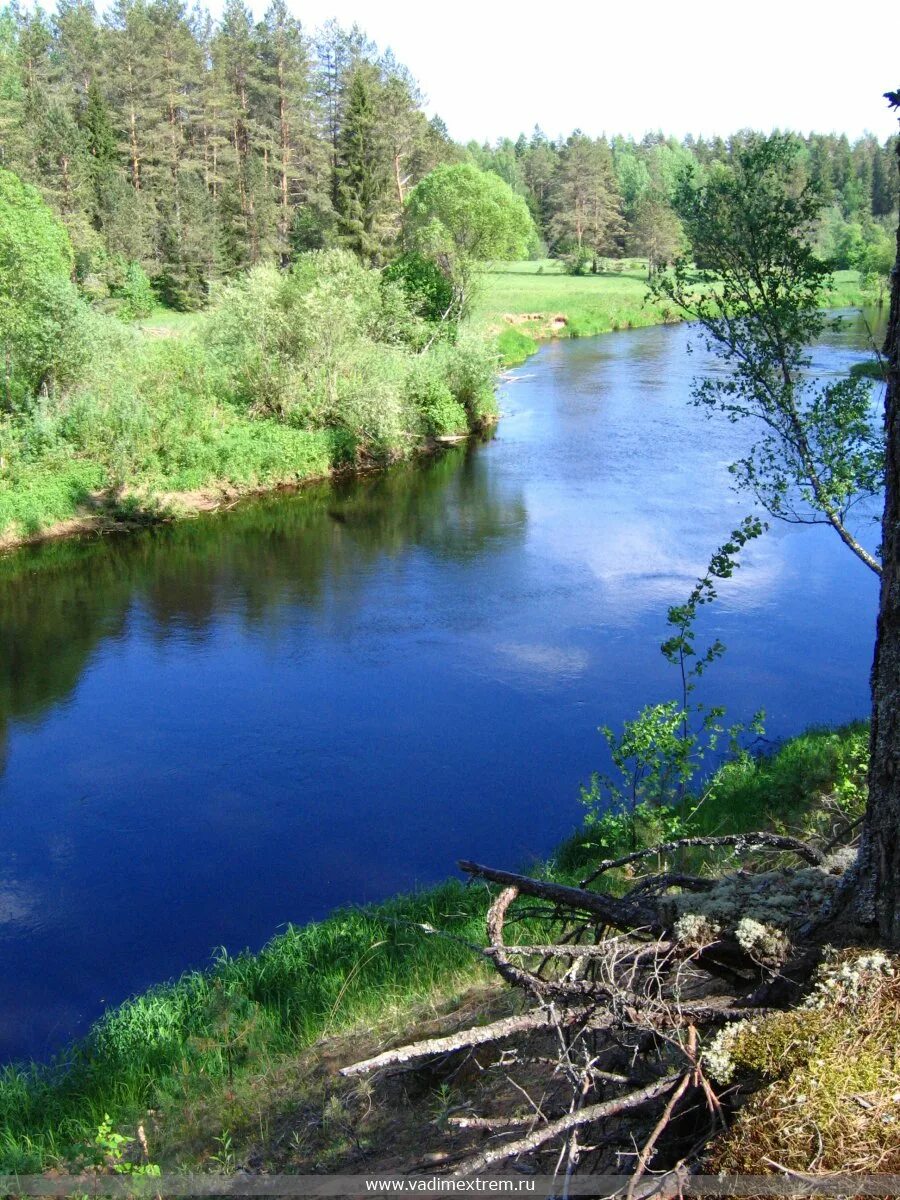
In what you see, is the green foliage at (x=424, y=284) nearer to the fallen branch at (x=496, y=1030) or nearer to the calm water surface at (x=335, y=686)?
the calm water surface at (x=335, y=686)

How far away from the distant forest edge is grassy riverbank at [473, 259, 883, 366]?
18.0 ft

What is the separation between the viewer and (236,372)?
29906mm

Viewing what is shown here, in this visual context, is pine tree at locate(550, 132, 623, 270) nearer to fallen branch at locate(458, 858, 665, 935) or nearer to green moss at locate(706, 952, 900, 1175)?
fallen branch at locate(458, 858, 665, 935)

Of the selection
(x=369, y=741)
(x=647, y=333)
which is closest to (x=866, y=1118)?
(x=369, y=741)

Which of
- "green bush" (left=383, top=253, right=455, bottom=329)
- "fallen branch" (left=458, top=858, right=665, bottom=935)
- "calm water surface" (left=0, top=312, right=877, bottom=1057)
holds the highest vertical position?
"green bush" (left=383, top=253, right=455, bottom=329)

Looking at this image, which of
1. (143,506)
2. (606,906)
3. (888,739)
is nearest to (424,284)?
(143,506)

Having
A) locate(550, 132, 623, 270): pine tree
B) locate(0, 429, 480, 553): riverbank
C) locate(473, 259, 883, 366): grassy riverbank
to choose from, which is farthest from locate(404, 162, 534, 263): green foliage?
locate(550, 132, 623, 270): pine tree

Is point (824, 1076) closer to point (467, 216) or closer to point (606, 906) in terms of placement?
point (606, 906)

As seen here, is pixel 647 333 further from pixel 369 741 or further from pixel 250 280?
pixel 369 741

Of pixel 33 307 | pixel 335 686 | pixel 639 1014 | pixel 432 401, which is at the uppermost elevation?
pixel 33 307

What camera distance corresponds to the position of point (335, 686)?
16.1 m

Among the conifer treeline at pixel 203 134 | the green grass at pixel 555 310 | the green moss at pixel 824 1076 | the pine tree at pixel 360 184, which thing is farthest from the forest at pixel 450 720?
the green grass at pixel 555 310

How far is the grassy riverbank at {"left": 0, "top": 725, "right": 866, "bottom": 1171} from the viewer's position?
524 cm

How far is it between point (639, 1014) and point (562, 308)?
5630cm
